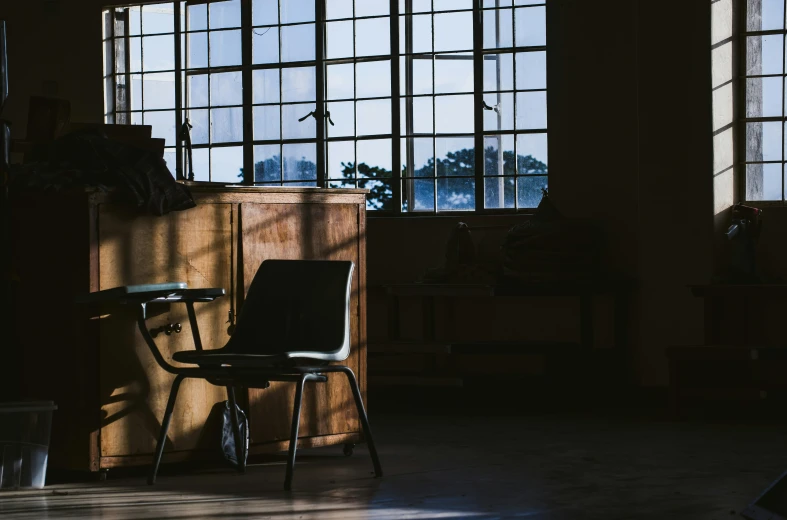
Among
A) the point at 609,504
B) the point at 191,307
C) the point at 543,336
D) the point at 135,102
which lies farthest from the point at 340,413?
the point at 135,102

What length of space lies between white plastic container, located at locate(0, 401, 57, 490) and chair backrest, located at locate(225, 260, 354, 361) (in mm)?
744

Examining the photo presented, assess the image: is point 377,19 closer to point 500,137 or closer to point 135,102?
point 500,137

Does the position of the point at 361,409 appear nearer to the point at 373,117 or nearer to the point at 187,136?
the point at 187,136

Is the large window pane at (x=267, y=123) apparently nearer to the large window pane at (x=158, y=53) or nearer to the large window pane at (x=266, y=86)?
the large window pane at (x=266, y=86)

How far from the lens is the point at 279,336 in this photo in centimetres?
460

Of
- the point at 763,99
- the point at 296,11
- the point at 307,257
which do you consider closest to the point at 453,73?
the point at 296,11

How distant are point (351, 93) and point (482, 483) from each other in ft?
14.0

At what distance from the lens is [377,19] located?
26.3ft

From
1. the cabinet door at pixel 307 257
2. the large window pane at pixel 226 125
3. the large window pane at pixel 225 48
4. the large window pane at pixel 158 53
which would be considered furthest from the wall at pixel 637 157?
the cabinet door at pixel 307 257

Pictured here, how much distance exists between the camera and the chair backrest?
A: 4.49 metres

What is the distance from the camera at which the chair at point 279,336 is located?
4.22 m

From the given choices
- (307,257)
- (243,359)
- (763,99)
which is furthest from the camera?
(763,99)

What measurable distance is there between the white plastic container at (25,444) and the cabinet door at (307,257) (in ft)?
2.74

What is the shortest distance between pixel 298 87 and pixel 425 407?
2.46 meters
